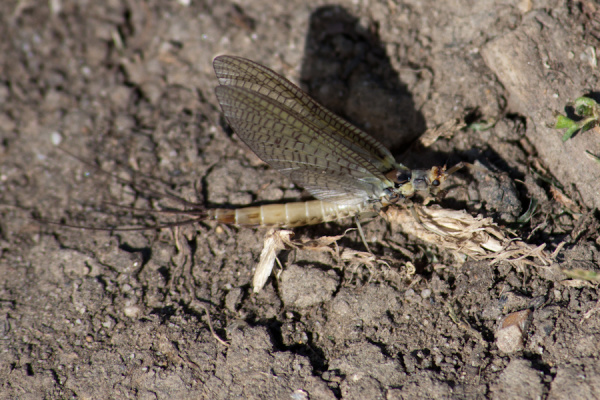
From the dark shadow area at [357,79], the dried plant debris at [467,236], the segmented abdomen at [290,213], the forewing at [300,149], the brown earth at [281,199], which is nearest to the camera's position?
the brown earth at [281,199]

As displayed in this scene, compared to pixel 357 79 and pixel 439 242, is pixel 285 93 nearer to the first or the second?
pixel 357 79

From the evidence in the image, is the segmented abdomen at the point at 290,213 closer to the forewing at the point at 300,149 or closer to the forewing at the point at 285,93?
the forewing at the point at 300,149

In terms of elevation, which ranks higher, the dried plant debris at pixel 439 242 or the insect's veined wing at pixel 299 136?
the insect's veined wing at pixel 299 136

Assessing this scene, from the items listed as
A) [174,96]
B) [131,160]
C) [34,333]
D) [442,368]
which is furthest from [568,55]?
[34,333]

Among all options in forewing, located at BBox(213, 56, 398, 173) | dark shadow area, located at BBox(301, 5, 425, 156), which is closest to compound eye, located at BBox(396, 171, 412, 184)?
forewing, located at BBox(213, 56, 398, 173)

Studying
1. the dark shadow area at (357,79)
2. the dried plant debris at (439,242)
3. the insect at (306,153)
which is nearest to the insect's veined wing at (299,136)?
the insect at (306,153)

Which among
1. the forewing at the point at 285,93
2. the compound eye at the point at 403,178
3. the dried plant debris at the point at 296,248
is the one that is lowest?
the dried plant debris at the point at 296,248

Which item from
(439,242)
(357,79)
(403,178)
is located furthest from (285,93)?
(439,242)
